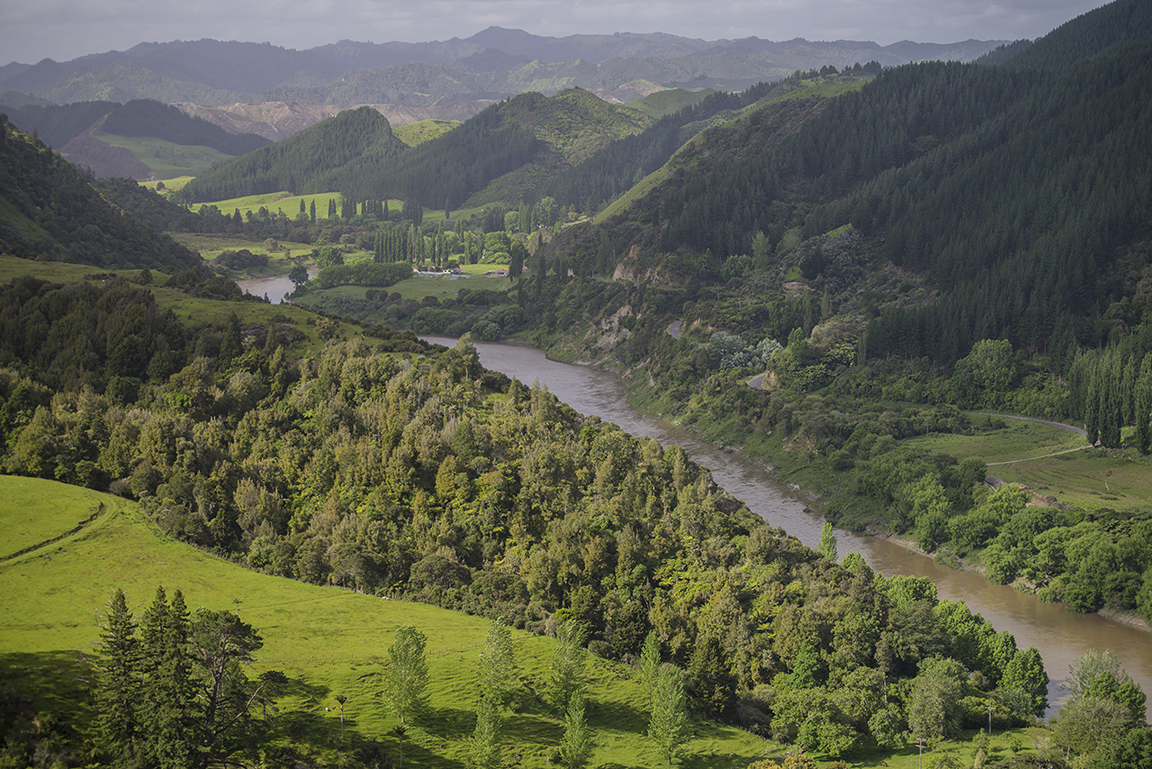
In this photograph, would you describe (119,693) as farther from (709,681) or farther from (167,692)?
(709,681)

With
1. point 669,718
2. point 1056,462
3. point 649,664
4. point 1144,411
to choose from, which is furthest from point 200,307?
point 1144,411

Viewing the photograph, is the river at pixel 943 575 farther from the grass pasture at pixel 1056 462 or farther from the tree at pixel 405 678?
the tree at pixel 405 678

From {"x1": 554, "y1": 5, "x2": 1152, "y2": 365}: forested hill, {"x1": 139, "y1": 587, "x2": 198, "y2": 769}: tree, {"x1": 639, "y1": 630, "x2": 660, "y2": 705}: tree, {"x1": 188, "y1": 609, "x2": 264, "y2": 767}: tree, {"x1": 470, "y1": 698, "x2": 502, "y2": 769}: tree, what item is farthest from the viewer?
{"x1": 554, "y1": 5, "x2": 1152, "y2": 365}: forested hill

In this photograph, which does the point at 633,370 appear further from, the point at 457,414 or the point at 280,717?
the point at 280,717

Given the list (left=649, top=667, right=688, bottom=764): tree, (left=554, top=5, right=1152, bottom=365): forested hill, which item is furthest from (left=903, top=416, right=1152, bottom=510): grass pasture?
(left=649, top=667, right=688, bottom=764): tree

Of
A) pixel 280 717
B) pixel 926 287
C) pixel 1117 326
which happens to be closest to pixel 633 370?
pixel 926 287

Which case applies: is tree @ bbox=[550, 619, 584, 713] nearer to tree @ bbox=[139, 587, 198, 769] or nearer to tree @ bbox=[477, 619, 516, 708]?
tree @ bbox=[477, 619, 516, 708]
